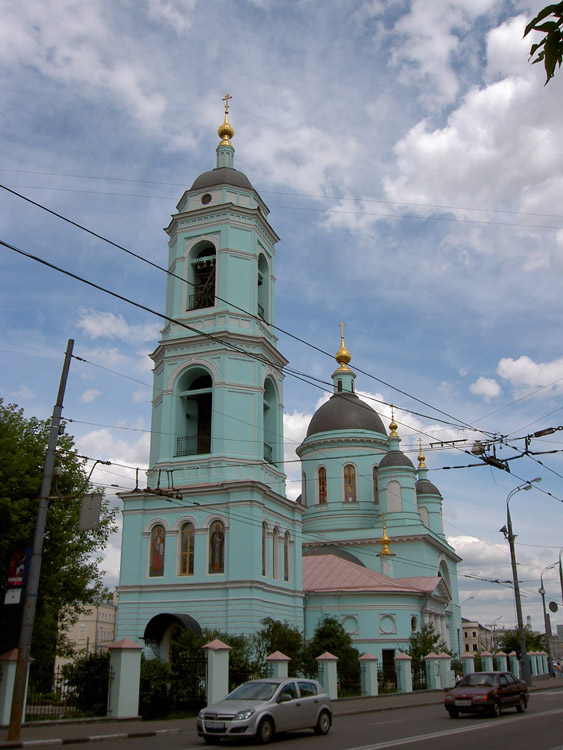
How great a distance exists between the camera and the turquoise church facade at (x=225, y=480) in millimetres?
25438

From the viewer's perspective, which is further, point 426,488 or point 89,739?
point 426,488

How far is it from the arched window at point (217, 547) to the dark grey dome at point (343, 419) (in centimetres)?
2137

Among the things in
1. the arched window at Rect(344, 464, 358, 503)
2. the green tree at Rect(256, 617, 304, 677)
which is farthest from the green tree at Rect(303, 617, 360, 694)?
the arched window at Rect(344, 464, 358, 503)

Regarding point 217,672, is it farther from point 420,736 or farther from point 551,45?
point 551,45

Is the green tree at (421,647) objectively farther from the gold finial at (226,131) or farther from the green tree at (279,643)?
the gold finial at (226,131)

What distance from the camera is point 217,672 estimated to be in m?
18.6

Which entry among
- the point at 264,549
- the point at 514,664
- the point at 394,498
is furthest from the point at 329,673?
the point at 394,498

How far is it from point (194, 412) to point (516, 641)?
1543 inches

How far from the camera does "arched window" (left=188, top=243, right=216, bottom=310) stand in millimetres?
29484

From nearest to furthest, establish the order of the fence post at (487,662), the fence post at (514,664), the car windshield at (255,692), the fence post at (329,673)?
1. the car windshield at (255,692)
2. the fence post at (329,673)
3. the fence post at (487,662)
4. the fence post at (514,664)

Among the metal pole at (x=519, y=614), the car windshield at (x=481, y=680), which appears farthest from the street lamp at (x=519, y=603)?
the car windshield at (x=481, y=680)

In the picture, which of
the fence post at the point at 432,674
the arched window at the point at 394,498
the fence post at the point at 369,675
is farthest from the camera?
the arched window at the point at 394,498

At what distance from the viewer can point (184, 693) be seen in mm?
19188

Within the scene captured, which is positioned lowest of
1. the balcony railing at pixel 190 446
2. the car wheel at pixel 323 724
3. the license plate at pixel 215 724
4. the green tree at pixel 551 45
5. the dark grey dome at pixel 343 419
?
the car wheel at pixel 323 724
